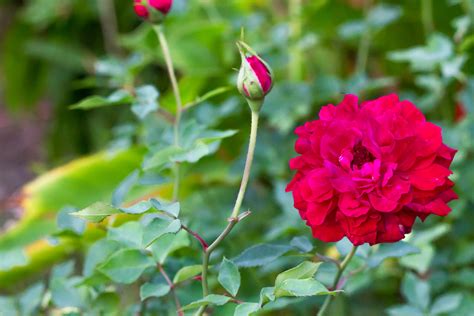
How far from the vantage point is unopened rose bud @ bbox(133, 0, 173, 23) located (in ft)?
2.74

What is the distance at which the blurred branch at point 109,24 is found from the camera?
2355 millimetres

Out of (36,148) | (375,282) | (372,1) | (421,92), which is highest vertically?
(372,1)

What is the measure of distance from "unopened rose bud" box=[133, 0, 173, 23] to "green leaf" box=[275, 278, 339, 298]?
370mm

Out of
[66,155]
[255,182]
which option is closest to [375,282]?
[255,182]

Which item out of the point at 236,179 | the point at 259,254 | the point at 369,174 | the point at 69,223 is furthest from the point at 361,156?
the point at 236,179

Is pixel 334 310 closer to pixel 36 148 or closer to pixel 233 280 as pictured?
pixel 233 280

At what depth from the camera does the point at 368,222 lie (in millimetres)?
613

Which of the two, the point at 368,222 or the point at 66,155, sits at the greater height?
the point at 368,222

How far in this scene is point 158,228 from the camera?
637 mm

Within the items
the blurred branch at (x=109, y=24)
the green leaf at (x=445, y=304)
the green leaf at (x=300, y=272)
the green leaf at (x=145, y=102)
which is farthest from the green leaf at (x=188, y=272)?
the blurred branch at (x=109, y=24)

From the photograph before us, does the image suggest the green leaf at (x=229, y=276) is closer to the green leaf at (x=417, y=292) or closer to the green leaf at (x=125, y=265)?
the green leaf at (x=125, y=265)

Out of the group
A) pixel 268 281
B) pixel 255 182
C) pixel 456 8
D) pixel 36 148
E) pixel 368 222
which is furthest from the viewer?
pixel 36 148

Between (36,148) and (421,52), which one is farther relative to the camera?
(36,148)

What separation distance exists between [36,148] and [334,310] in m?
Answer: 2.35
